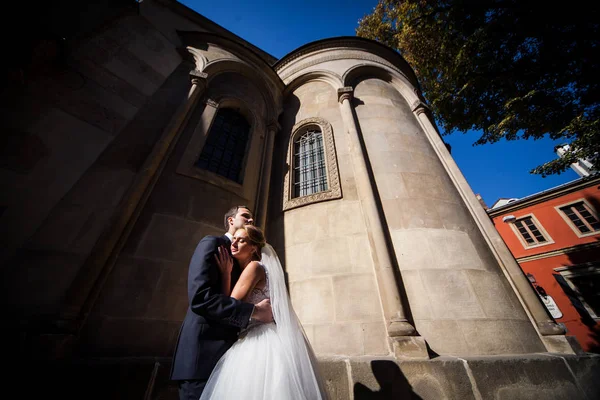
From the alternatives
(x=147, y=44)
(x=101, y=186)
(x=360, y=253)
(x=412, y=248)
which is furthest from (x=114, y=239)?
(x=147, y=44)

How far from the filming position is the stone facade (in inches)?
110

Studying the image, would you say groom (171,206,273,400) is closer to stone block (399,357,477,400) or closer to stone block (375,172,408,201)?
stone block (399,357,477,400)

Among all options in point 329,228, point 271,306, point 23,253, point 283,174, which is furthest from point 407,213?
point 23,253

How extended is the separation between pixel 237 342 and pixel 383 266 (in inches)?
122

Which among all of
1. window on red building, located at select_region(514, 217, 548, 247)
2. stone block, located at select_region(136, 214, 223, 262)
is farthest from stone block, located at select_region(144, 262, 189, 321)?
window on red building, located at select_region(514, 217, 548, 247)

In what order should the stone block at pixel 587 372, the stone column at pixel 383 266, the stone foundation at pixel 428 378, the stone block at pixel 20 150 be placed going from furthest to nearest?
1. the stone block at pixel 20 150
2. the stone column at pixel 383 266
3. the stone block at pixel 587 372
4. the stone foundation at pixel 428 378

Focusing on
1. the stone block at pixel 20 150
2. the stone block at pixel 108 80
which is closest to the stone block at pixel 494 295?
→ the stone block at pixel 20 150

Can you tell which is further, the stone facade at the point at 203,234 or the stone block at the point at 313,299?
the stone block at the point at 313,299

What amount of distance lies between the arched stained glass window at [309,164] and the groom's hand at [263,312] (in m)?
4.34

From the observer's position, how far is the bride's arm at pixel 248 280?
5.55ft

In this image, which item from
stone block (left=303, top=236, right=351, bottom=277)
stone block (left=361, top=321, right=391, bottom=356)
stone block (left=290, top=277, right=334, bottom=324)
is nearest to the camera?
stone block (left=361, top=321, right=391, bottom=356)

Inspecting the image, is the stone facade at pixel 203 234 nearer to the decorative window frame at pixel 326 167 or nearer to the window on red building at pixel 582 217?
the decorative window frame at pixel 326 167

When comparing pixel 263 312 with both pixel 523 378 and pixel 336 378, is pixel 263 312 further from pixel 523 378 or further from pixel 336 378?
pixel 523 378

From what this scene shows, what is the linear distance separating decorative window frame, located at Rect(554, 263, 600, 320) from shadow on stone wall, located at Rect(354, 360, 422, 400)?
1823 centimetres
